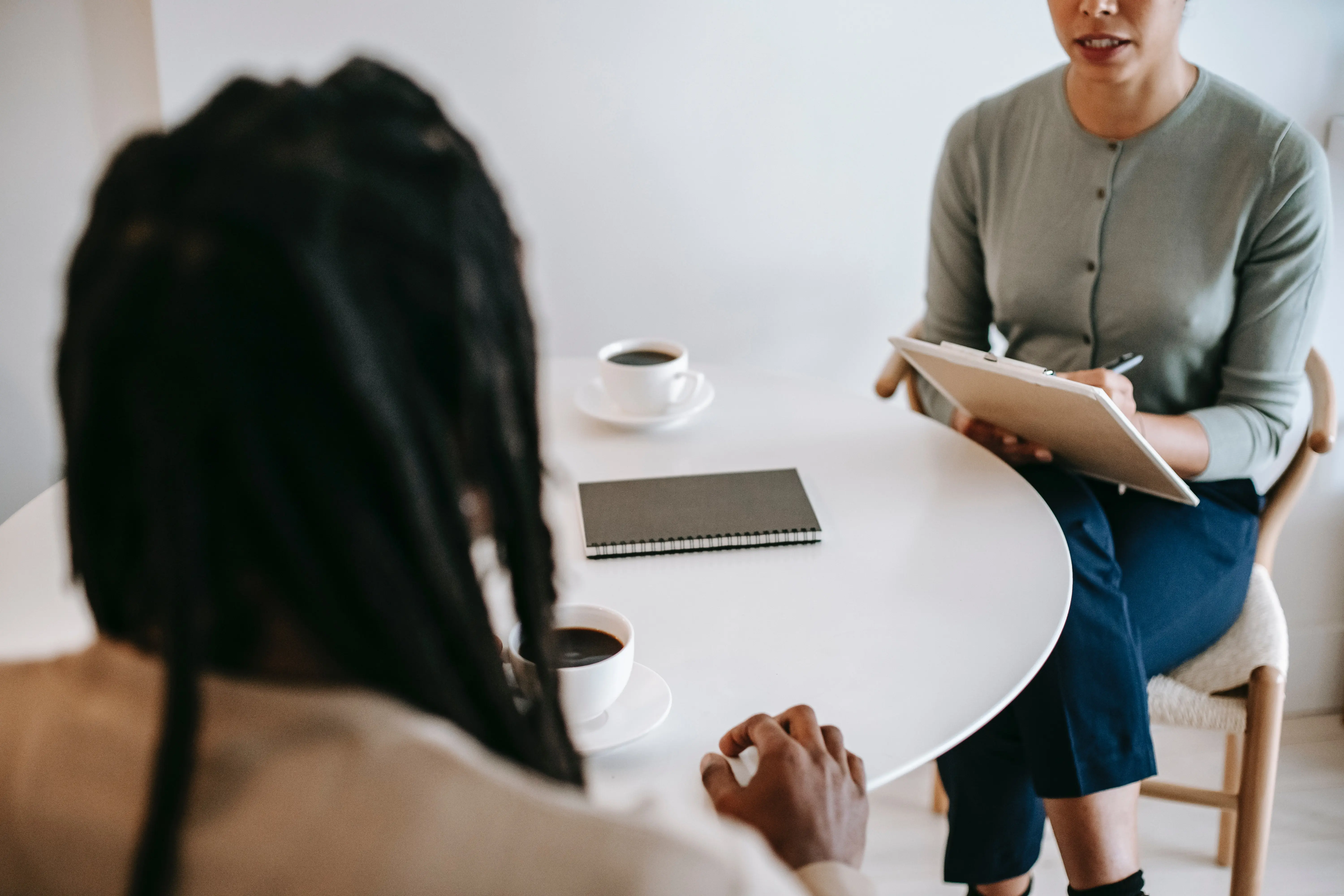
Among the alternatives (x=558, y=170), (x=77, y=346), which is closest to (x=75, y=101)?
(x=558, y=170)

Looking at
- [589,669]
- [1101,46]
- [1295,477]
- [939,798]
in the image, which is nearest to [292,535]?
[589,669]

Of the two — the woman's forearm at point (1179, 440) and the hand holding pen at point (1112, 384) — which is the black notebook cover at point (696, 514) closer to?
the hand holding pen at point (1112, 384)

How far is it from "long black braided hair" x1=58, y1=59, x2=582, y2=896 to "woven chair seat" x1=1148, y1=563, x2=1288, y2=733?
1.06 m

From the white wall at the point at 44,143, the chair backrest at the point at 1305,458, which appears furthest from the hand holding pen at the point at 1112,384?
the white wall at the point at 44,143

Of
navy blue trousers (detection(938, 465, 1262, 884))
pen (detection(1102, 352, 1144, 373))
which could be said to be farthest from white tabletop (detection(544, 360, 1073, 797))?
pen (detection(1102, 352, 1144, 373))

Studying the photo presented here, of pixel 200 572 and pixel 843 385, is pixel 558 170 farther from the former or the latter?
pixel 200 572

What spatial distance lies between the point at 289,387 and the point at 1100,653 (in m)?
0.94

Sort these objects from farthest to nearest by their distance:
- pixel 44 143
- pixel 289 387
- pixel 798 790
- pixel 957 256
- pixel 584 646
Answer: pixel 44 143
pixel 957 256
pixel 584 646
pixel 798 790
pixel 289 387

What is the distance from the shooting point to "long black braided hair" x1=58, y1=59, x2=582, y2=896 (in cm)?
37

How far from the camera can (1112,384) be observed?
3.97 feet

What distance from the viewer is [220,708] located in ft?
1.31

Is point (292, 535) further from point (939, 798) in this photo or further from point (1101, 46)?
point (939, 798)

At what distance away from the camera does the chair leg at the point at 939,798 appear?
1729 millimetres

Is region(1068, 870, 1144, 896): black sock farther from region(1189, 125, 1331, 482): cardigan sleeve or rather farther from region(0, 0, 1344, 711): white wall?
region(0, 0, 1344, 711): white wall
